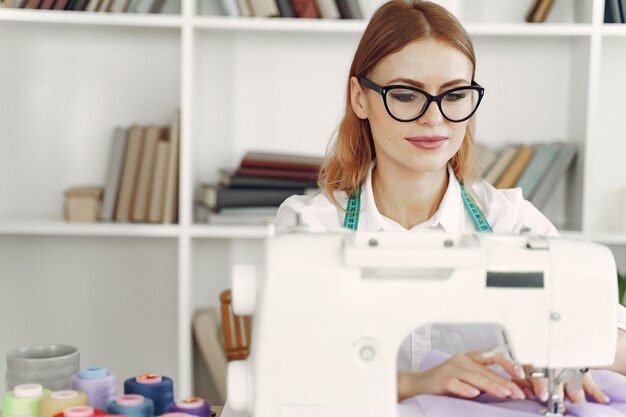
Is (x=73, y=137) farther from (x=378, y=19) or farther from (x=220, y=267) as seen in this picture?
(x=378, y=19)

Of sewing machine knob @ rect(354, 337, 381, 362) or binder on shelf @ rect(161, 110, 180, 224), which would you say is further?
binder on shelf @ rect(161, 110, 180, 224)

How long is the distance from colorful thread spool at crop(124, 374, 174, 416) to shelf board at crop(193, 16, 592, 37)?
5.54 ft

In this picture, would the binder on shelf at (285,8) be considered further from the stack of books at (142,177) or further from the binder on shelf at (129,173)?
the binder on shelf at (129,173)

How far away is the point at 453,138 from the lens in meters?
1.71

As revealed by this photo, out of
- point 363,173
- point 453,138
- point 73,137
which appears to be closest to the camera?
point 453,138

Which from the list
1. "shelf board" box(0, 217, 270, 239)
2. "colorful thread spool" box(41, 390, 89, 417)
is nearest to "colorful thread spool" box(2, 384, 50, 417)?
"colorful thread spool" box(41, 390, 89, 417)

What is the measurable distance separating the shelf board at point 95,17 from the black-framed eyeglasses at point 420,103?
46.7 inches

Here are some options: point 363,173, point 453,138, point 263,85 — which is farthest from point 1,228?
point 453,138

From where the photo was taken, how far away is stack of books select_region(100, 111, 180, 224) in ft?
9.23

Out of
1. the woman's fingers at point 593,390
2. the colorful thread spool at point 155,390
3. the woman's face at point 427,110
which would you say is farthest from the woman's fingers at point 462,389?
the woman's face at point 427,110

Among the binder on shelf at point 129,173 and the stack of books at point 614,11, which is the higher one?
the stack of books at point 614,11

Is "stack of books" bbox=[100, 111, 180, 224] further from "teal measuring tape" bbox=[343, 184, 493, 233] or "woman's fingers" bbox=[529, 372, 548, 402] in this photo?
"woman's fingers" bbox=[529, 372, 548, 402]

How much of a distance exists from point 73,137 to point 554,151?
1.62 metres

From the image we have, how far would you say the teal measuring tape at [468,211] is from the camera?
71.1 inches
